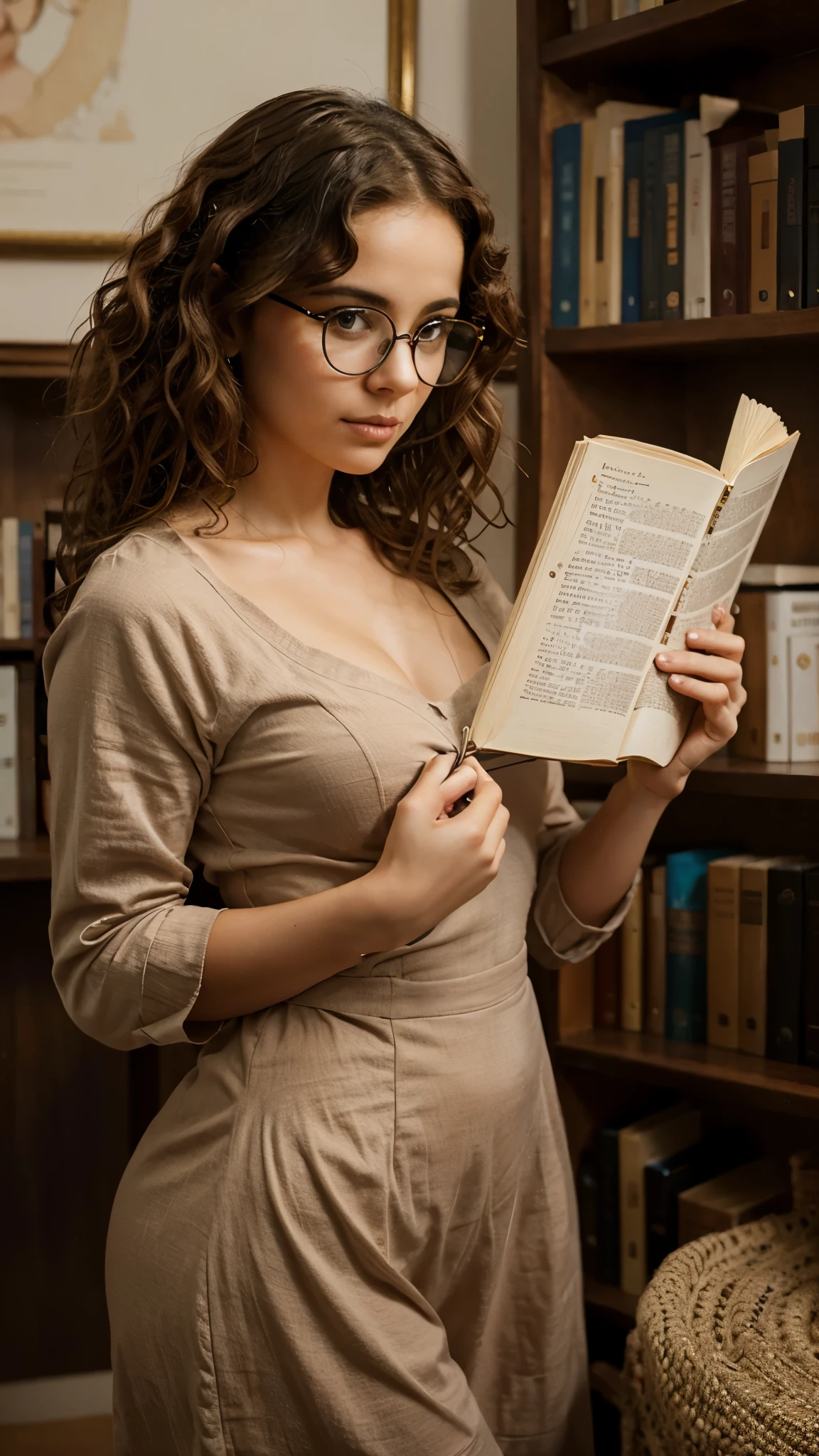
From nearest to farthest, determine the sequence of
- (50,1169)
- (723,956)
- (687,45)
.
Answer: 1. (687,45)
2. (723,956)
3. (50,1169)

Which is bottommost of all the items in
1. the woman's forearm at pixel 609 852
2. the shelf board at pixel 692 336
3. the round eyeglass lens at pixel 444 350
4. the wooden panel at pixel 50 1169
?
the wooden panel at pixel 50 1169

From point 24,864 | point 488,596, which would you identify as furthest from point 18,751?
point 488,596

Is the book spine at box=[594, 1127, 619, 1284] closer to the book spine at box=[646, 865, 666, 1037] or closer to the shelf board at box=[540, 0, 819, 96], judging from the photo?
the book spine at box=[646, 865, 666, 1037]

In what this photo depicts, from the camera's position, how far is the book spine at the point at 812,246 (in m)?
1.41

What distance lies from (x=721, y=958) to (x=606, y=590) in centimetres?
73

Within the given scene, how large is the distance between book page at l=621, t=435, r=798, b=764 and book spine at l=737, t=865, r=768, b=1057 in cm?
46

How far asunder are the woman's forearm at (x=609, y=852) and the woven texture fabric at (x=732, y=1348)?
44cm

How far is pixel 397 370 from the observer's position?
1062 mm

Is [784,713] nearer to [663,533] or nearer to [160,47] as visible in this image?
[663,533]

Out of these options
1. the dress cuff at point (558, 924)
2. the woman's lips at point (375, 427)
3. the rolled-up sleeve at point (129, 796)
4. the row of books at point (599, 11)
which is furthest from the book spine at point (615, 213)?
the rolled-up sleeve at point (129, 796)

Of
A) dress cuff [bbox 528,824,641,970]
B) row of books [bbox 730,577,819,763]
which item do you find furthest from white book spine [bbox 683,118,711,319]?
dress cuff [bbox 528,824,641,970]

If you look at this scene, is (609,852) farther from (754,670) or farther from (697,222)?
(697,222)

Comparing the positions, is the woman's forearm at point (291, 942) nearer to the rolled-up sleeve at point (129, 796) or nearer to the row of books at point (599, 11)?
the rolled-up sleeve at point (129, 796)

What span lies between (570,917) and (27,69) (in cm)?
139
